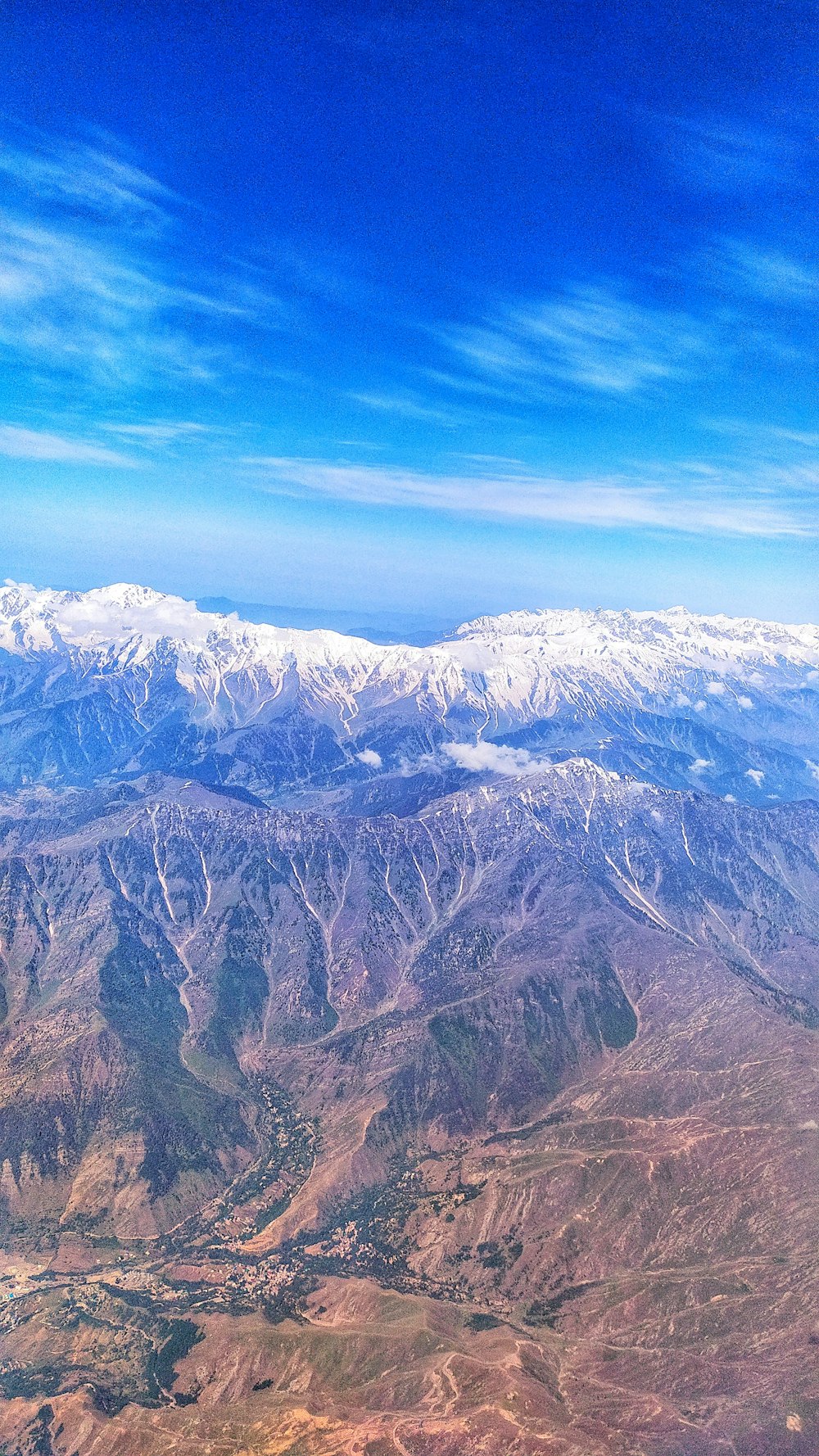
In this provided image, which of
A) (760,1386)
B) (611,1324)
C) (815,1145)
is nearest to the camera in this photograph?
(760,1386)

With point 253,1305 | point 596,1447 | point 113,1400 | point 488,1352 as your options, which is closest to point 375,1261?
point 253,1305

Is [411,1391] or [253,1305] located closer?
[411,1391]

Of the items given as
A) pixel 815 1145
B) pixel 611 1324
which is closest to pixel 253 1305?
pixel 611 1324

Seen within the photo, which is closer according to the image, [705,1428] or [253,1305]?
[705,1428]

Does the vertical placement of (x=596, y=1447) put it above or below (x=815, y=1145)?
below

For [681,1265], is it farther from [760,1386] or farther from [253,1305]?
[253,1305]

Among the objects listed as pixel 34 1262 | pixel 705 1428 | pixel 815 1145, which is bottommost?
pixel 34 1262

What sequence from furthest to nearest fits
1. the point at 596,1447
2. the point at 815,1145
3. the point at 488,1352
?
the point at 815,1145, the point at 488,1352, the point at 596,1447

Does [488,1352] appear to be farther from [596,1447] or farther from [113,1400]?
[113,1400]

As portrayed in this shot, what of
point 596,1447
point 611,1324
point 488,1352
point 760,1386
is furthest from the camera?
point 611,1324
